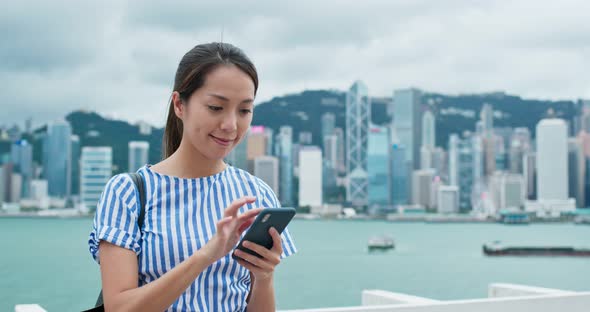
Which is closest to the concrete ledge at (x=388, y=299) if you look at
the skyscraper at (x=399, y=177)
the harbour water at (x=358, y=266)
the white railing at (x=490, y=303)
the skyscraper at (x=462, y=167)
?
the white railing at (x=490, y=303)

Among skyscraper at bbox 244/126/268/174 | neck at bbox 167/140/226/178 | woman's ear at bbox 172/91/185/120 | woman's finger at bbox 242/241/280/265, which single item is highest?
skyscraper at bbox 244/126/268/174

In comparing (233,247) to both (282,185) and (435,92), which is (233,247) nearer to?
(282,185)

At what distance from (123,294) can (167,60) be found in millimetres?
90612

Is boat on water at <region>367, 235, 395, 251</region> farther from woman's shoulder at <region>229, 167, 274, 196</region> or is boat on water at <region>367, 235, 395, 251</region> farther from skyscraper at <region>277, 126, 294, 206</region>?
woman's shoulder at <region>229, 167, 274, 196</region>

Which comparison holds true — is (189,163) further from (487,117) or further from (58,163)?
(487,117)

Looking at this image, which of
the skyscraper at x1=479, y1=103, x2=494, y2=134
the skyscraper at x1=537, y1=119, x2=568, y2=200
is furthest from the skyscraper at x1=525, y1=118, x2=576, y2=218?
the skyscraper at x1=479, y1=103, x2=494, y2=134

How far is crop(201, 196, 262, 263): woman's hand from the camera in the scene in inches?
45.2

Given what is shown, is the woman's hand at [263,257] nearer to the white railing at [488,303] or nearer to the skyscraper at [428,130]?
the white railing at [488,303]

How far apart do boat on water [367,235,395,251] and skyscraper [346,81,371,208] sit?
391cm

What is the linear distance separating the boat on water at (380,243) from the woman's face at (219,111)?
59.1 metres

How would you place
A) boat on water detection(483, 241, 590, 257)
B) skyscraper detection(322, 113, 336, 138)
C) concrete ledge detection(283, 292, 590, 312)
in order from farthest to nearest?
skyscraper detection(322, 113, 336, 138)
boat on water detection(483, 241, 590, 257)
concrete ledge detection(283, 292, 590, 312)

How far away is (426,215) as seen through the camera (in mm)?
70500

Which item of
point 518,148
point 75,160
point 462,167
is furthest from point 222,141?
point 518,148

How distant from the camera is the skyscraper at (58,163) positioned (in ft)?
177
